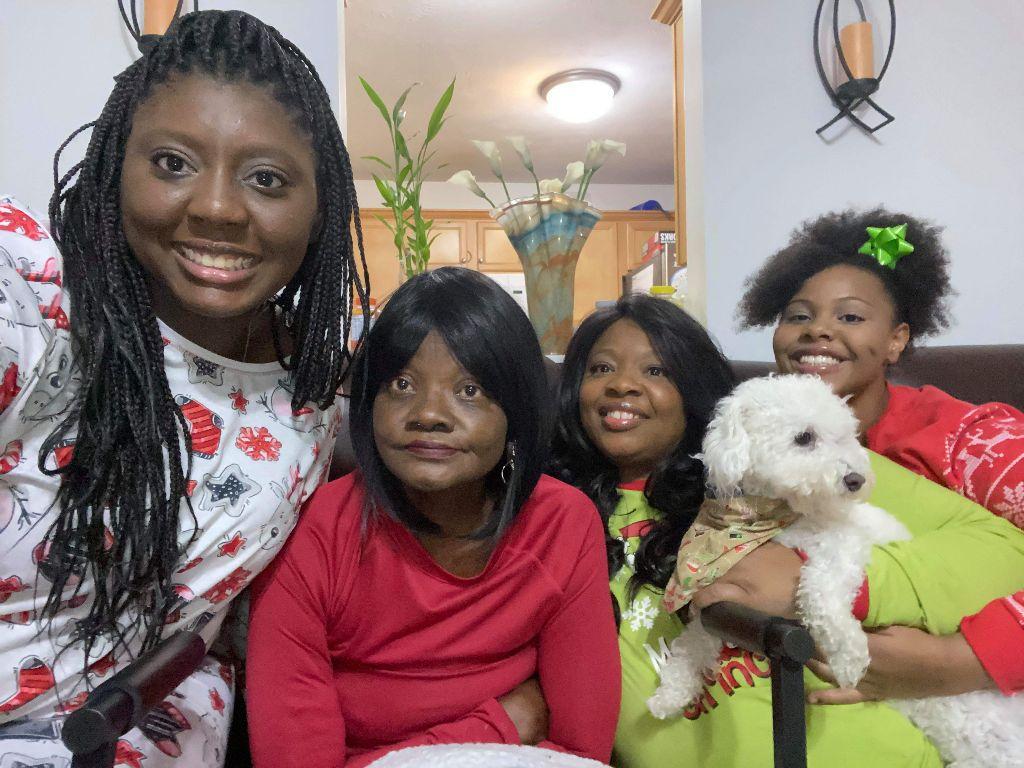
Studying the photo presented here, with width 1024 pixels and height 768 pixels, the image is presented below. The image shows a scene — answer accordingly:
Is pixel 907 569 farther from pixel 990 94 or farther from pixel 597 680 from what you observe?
pixel 990 94

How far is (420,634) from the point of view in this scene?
3.39 ft

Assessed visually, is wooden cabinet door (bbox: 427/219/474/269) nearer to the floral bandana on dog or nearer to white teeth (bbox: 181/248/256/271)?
the floral bandana on dog

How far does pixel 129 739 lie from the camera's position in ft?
2.90

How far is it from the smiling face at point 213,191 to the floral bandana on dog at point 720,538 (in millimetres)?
723

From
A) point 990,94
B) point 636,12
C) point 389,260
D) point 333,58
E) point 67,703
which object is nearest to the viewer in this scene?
point 67,703

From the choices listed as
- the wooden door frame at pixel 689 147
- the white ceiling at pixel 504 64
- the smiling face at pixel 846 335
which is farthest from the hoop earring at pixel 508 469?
the white ceiling at pixel 504 64

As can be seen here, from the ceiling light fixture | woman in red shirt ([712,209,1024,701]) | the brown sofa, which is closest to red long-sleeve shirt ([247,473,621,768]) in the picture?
woman in red shirt ([712,209,1024,701])

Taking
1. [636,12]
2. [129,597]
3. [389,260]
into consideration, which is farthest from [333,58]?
[389,260]

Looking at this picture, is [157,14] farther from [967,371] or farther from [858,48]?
[967,371]

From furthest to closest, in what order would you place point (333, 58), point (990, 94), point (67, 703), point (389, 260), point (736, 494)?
point (389, 260) < point (990, 94) < point (333, 58) < point (736, 494) < point (67, 703)

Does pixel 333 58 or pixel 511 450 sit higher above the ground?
pixel 333 58

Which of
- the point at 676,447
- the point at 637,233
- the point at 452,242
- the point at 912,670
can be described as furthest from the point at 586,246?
the point at 912,670

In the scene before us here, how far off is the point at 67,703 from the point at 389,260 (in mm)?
4860

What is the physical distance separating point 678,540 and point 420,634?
0.46 metres
